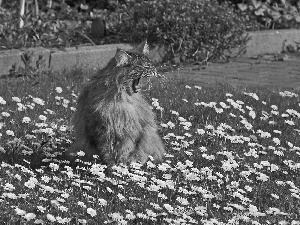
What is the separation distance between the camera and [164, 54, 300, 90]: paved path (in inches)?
388

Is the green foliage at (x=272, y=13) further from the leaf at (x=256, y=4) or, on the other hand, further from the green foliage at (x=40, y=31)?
the green foliage at (x=40, y=31)

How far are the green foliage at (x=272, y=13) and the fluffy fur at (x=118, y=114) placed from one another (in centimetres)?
713

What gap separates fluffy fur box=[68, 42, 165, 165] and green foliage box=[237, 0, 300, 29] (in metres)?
7.13

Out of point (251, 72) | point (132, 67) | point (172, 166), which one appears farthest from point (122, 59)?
point (251, 72)

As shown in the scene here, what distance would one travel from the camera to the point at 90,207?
196 inches

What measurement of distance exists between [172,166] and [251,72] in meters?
4.69

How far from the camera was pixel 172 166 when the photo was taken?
6176 mm

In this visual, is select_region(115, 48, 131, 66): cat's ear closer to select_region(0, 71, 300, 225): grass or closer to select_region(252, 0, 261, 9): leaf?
select_region(0, 71, 300, 225): grass

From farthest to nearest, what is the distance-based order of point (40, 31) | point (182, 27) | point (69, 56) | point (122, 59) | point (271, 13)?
point (271, 13) → point (182, 27) → point (40, 31) → point (69, 56) → point (122, 59)

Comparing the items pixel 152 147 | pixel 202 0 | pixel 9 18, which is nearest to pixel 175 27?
pixel 202 0

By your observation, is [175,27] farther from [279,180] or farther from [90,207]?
[90,207]

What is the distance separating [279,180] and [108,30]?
5424mm

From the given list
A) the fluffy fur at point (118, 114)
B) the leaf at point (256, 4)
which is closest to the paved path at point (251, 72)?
the leaf at point (256, 4)

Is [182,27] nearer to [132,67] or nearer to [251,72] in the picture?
[251,72]
